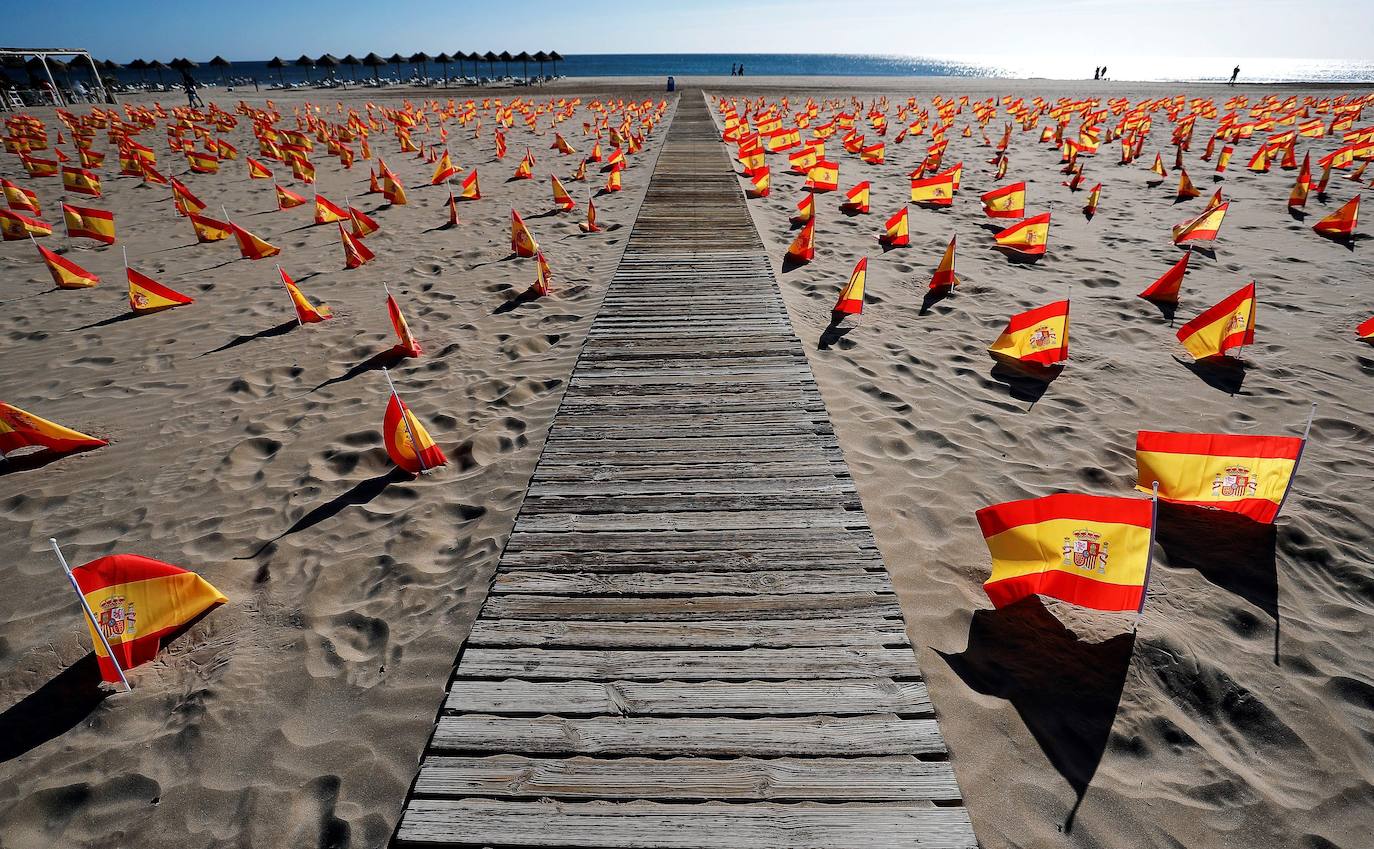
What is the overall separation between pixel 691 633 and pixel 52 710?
3.32 metres

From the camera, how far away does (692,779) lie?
268 cm

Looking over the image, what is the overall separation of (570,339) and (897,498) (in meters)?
4.21

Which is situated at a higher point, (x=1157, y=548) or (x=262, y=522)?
(x=262, y=522)

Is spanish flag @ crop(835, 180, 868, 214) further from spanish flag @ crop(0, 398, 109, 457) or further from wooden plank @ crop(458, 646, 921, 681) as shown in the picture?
spanish flag @ crop(0, 398, 109, 457)

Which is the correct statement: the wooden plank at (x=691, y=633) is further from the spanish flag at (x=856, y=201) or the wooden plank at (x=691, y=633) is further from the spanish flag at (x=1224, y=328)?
the spanish flag at (x=856, y=201)

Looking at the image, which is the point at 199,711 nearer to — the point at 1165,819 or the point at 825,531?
the point at 825,531

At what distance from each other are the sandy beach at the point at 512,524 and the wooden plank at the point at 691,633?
283 millimetres

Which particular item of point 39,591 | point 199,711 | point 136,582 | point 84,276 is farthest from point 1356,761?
point 84,276

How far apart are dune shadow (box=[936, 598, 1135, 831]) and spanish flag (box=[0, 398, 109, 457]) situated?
7049 mm

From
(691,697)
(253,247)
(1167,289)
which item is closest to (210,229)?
(253,247)

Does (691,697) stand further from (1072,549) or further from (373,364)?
(373,364)

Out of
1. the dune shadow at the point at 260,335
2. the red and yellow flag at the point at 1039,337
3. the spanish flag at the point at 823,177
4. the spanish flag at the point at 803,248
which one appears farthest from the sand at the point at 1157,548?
the dune shadow at the point at 260,335

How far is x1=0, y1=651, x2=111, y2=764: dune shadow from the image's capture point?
9.55 ft

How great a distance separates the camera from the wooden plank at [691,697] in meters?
2.96
